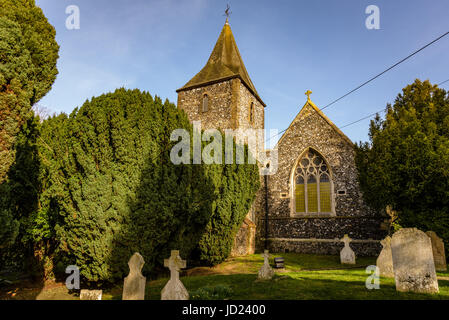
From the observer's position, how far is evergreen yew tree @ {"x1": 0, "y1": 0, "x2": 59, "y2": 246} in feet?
19.9

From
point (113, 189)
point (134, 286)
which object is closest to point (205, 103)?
point (113, 189)

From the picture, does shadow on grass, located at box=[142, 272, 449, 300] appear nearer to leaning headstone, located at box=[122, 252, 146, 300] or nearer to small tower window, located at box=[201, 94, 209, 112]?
leaning headstone, located at box=[122, 252, 146, 300]

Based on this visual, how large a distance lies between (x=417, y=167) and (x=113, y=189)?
11251 mm

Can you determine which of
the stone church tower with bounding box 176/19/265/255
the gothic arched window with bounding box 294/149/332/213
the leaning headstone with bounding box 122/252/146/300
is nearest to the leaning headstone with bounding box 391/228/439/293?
the leaning headstone with bounding box 122/252/146/300

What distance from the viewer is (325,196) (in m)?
15.6

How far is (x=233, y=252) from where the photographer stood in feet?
A: 43.9

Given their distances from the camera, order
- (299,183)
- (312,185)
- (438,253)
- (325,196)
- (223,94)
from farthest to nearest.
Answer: (223,94) < (299,183) < (312,185) < (325,196) < (438,253)

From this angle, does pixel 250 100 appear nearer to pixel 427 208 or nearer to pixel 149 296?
pixel 427 208

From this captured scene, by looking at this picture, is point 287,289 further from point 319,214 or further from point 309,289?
point 319,214

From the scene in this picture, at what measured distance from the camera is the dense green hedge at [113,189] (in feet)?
22.1

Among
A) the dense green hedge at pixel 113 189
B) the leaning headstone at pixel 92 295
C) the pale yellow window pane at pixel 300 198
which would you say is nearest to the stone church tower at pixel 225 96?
the pale yellow window pane at pixel 300 198

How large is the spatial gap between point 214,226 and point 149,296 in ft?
15.0

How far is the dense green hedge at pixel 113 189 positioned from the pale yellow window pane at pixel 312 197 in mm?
9265
